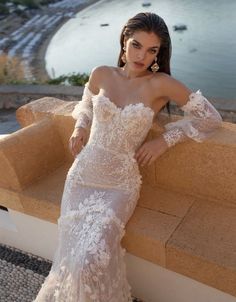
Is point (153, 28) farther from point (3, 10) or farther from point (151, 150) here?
point (3, 10)

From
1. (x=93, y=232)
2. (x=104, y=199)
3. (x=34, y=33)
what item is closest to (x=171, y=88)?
(x=104, y=199)

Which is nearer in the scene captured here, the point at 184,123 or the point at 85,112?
the point at 184,123

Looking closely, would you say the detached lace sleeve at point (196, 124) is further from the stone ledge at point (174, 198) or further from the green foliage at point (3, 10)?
the green foliage at point (3, 10)

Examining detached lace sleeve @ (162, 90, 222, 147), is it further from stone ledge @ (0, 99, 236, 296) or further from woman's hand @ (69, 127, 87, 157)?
woman's hand @ (69, 127, 87, 157)

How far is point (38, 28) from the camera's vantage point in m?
42.1

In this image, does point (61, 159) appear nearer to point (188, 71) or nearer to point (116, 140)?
point (116, 140)

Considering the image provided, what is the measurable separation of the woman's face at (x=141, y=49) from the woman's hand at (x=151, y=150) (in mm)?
563

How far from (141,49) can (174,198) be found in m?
1.12

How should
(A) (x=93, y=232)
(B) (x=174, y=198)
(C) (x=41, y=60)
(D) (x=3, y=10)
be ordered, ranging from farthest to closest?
(D) (x=3, y=10) < (C) (x=41, y=60) < (B) (x=174, y=198) < (A) (x=93, y=232)

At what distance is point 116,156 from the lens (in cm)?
266

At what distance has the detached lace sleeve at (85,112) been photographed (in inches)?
117

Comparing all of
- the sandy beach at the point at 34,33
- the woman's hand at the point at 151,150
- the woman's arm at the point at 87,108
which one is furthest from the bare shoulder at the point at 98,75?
the sandy beach at the point at 34,33

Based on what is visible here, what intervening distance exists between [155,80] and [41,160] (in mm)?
1277

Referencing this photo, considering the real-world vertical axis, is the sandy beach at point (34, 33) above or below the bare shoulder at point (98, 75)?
below
